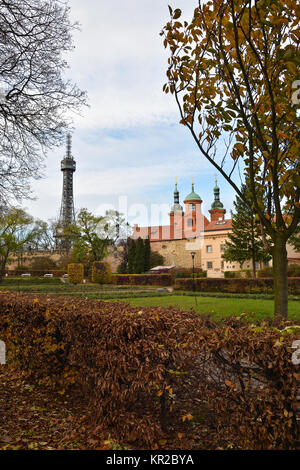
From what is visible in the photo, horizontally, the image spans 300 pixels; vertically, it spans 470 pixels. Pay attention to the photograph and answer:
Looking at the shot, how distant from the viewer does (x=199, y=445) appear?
2.85m

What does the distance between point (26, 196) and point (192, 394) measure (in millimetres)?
5476

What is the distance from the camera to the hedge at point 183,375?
93.4 inches

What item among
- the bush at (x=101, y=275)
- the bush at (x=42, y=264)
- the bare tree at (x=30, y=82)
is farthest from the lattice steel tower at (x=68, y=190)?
the bare tree at (x=30, y=82)

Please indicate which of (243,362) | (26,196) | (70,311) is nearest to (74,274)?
(26,196)

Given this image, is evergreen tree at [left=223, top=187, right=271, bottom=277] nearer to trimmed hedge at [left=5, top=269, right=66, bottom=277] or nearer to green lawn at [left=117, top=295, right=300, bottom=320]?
green lawn at [left=117, top=295, right=300, bottom=320]

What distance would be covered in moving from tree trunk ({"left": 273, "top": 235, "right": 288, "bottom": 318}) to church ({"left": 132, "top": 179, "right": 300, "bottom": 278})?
28.3 metres

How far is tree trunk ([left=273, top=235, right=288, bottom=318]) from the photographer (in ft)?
16.5

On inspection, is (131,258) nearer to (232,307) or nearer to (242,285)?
(242,285)

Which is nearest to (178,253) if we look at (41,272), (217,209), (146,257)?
(146,257)

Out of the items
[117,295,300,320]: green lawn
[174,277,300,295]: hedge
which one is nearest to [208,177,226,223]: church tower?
[174,277,300,295]: hedge

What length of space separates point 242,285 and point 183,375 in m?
17.7

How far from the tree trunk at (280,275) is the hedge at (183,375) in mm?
1928

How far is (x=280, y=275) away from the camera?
5.06 m
